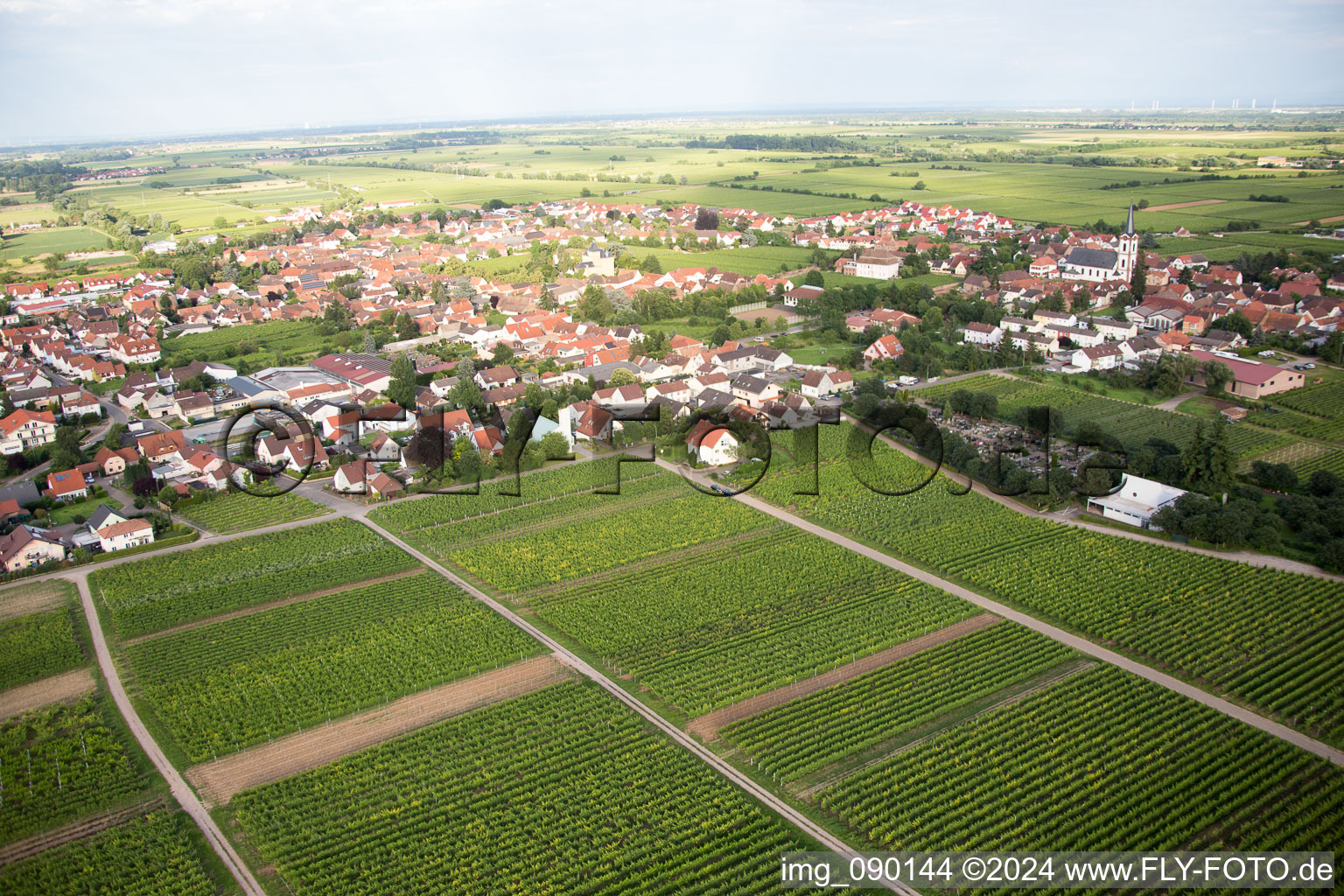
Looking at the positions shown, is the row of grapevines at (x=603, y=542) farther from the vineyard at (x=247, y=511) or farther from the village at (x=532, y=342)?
the vineyard at (x=247, y=511)

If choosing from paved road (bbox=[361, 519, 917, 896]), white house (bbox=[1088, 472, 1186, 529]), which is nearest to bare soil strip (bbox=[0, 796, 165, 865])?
paved road (bbox=[361, 519, 917, 896])

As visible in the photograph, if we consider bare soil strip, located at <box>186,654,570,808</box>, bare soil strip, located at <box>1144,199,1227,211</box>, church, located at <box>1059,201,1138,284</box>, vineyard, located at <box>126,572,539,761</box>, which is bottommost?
bare soil strip, located at <box>186,654,570,808</box>

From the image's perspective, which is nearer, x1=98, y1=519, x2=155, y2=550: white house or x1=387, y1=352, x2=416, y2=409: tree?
x1=98, y1=519, x2=155, y2=550: white house

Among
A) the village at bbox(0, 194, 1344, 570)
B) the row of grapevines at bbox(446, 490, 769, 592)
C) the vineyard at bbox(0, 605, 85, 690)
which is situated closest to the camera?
the vineyard at bbox(0, 605, 85, 690)

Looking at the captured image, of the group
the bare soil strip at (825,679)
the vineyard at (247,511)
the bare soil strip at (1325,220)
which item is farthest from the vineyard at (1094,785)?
the bare soil strip at (1325,220)

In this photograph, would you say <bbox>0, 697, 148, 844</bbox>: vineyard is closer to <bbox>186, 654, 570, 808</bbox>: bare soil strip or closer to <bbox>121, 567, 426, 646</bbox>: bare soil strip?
<bbox>186, 654, 570, 808</bbox>: bare soil strip

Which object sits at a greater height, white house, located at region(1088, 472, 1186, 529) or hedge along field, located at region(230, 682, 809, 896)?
white house, located at region(1088, 472, 1186, 529)

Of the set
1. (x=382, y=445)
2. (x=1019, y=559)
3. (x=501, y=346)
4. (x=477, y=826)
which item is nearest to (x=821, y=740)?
(x=477, y=826)
